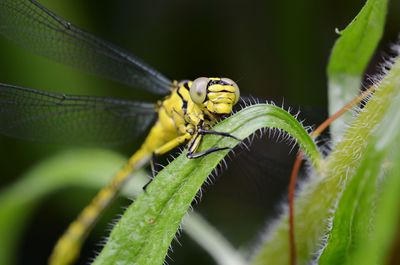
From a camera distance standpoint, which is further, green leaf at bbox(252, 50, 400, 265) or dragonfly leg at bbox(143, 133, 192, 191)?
dragonfly leg at bbox(143, 133, 192, 191)

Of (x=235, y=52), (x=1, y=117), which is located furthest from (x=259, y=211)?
(x=1, y=117)

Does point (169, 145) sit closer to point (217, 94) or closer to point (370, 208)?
point (217, 94)

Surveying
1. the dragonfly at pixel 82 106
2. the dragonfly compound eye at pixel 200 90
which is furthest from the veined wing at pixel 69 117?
the dragonfly compound eye at pixel 200 90

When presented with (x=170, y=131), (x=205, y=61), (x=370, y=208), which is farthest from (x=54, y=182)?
(x=370, y=208)

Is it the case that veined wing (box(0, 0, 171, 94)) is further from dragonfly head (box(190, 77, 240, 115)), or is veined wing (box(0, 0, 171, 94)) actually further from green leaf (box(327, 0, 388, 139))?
green leaf (box(327, 0, 388, 139))

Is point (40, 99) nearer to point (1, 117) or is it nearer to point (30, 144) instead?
point (1, 117)

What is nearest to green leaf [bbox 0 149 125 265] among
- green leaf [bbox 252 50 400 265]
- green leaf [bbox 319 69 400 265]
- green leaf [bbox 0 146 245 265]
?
green leaf [bbox 0 146 245 265]

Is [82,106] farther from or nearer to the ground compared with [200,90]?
farther from the ground
